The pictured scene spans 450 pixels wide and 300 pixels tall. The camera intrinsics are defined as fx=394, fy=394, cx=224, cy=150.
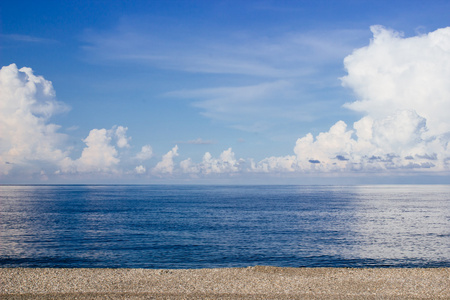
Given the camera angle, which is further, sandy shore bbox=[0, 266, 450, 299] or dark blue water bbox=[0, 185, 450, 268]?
dark blue water bbox=[0, 185, 450, 268]

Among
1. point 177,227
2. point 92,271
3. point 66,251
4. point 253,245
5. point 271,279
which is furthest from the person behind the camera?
point 177,227

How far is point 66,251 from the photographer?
41.6 meters

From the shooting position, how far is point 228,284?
25094 mm

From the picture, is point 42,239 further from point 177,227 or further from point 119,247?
point 177,227

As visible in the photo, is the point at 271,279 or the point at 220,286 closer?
the point at 220,286

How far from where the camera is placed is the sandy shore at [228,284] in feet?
74.0

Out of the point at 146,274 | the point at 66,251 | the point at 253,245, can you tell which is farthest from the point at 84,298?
the point at 253,245

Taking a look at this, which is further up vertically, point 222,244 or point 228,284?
point 228,284

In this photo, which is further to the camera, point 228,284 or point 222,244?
point 222,244

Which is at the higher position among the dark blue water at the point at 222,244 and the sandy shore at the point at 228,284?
the sandy shore at the point at 228,284

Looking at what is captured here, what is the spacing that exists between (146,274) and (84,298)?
6.78 meters

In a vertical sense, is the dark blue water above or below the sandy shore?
below

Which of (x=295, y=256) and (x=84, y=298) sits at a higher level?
(x=84, y=298)

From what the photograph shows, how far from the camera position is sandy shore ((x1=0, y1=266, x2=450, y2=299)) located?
888 inches
